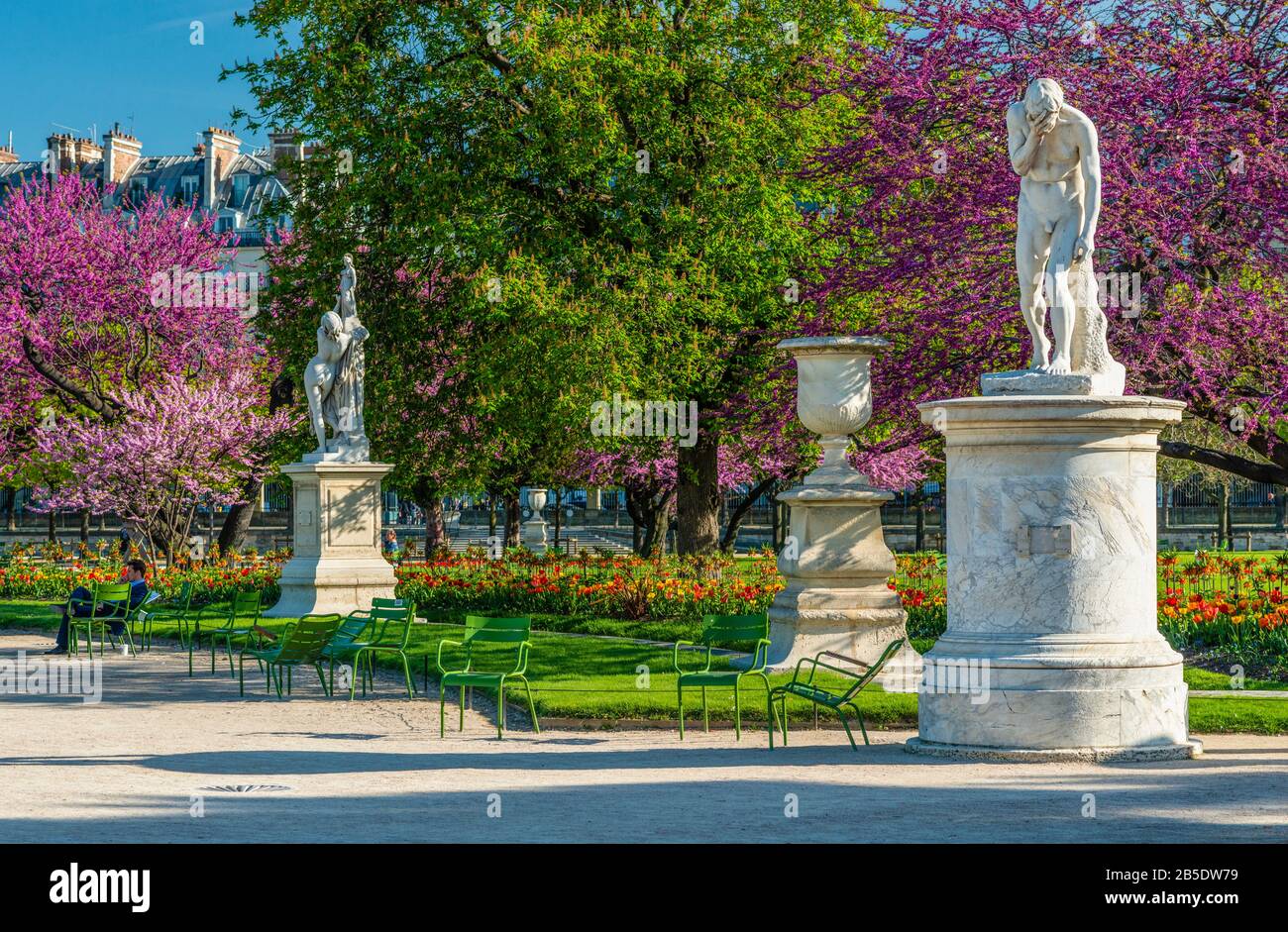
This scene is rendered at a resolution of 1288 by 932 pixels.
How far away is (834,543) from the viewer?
14.9 meters

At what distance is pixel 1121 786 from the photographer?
8.88 m

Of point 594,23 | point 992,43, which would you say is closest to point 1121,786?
point 992,43

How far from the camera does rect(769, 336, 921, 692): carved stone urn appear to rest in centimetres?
1466

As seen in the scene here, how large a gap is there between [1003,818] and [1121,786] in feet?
4.30

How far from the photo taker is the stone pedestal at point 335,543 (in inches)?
794

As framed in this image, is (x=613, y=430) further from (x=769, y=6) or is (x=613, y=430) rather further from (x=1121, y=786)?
(x=1121, y=786)

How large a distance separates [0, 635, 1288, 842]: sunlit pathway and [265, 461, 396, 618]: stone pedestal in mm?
7279

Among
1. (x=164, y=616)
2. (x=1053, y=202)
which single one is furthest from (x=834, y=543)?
(x=164, y=616)

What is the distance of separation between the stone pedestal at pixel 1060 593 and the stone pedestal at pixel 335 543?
11.4 metres

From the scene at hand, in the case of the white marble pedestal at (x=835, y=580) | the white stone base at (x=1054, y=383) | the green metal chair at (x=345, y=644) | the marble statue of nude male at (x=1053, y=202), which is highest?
the marble statue of nude male at (x=1053, y=202)

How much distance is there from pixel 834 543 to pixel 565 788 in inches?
250

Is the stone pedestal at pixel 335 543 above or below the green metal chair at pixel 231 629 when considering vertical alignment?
above

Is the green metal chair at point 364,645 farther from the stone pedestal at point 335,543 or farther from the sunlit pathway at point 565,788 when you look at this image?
the stone pedestal at point 335,543

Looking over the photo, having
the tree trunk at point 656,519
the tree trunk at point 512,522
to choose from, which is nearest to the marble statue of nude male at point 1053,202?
the tree trunk at point 656,519
